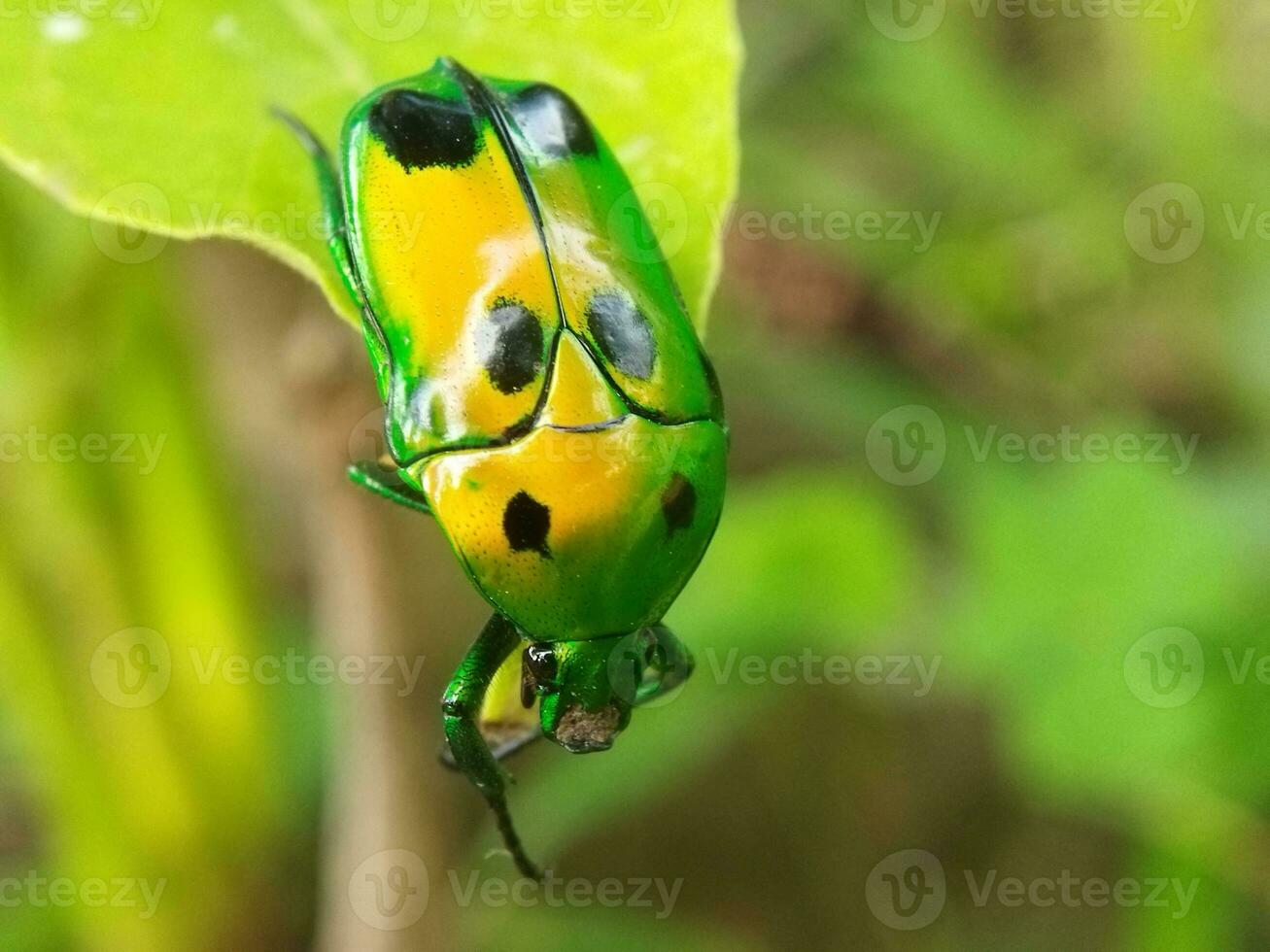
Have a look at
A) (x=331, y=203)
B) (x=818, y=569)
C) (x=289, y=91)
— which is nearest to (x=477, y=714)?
(x=331, y=203)

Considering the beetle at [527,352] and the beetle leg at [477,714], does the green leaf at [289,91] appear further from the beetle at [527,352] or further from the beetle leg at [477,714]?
the beetle leg at [477,714]

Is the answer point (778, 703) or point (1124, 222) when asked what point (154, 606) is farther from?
point (1124, 222)

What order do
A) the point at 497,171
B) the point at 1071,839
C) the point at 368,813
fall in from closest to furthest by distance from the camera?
the point at 497,171 < the point at 368,813 < the point at 1071,839

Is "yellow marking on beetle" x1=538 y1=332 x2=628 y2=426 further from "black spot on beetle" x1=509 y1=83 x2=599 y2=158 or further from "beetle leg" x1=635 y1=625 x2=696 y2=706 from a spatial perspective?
"beetle leg" x1=635 y1=625 x2=696 y2=706

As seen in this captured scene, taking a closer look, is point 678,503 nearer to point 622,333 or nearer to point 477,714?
point 622,333

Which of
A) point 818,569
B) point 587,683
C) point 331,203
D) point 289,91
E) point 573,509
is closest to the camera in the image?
point 289,91

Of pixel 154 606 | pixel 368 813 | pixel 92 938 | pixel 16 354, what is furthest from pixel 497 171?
pixel 92 938
